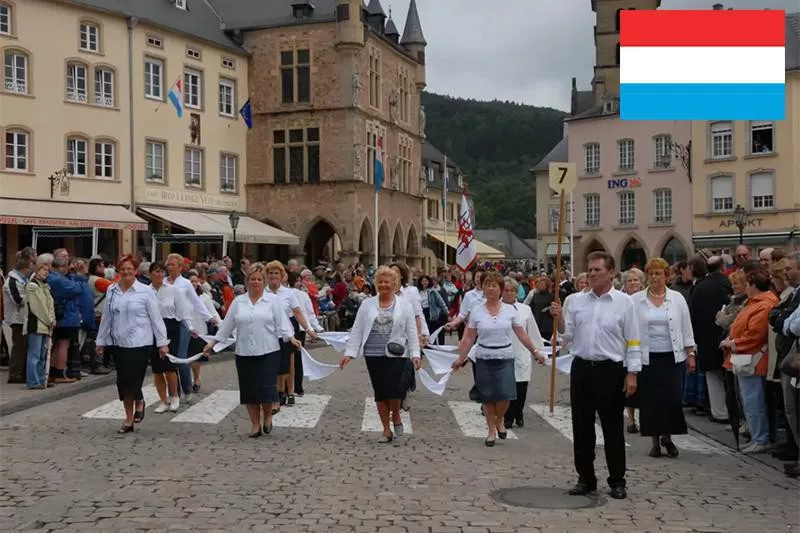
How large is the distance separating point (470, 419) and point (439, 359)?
140 centimetres

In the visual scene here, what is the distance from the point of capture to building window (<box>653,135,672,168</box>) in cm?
5662

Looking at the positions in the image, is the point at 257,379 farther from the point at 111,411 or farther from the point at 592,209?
the point at 592,209

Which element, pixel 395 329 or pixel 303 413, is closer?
pixel 395 329

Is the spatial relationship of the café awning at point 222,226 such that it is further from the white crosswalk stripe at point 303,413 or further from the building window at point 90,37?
the white crosswalk stripe at point 303,413

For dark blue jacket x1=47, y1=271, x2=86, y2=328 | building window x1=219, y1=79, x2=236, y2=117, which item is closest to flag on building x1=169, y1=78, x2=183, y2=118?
building window x1=219, y1=79, x2=236, y2=117

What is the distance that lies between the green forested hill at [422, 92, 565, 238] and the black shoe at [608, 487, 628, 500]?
109 m

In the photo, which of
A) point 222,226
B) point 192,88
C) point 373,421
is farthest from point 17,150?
point 373,421

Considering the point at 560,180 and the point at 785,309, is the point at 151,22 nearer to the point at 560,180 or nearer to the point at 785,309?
the point at 560,180

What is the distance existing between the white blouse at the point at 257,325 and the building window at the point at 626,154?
50.9 m

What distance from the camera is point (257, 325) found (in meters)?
10.5

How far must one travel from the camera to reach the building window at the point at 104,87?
119 ft

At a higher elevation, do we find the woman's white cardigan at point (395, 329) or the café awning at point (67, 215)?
the café awning at point (67, 215)

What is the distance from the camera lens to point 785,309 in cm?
880

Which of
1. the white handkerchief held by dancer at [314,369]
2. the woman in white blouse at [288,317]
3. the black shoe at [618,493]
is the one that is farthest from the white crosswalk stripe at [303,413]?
the black shoe at [618,493]
